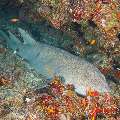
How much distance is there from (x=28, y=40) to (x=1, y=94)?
1.69 m

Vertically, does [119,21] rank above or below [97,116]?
above

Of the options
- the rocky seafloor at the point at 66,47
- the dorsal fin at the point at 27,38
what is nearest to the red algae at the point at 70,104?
the rocky seafloor at the point at 66,47

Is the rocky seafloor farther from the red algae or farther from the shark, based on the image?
the shark

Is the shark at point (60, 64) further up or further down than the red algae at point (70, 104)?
further up

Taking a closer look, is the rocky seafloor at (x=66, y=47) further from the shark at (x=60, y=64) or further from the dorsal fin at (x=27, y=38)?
the dorsal fin at (x=27, y=38)

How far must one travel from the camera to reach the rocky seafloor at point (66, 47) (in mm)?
4375

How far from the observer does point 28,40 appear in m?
5.77

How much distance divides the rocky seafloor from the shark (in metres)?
0.12

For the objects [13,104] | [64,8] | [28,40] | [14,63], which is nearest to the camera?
[13,104]

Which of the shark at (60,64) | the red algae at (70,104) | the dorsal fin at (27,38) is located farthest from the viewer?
the dorsal fin at (27,38)

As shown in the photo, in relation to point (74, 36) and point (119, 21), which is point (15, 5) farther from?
point (119, 21)

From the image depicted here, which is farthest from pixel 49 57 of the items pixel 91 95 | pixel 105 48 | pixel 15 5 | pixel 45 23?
pixel 15 5

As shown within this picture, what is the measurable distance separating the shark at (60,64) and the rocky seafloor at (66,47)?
0.40 feet

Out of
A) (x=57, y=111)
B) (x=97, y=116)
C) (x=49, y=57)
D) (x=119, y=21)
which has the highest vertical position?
(x=119, y=21)
